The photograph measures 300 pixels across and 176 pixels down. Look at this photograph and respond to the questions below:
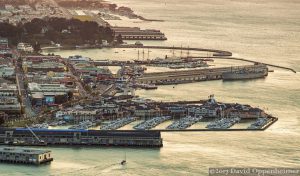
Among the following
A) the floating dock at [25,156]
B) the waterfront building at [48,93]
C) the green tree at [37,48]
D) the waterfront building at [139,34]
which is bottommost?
the floating dock at [25,156]

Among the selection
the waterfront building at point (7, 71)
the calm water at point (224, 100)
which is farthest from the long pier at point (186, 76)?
the waterfront building at point (7, 71)

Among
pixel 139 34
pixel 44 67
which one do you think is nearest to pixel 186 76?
pixel 44 67

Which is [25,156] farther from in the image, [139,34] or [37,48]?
[139,34]

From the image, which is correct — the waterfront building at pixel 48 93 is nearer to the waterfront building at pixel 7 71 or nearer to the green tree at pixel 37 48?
the waterfront building at pixel 7 71

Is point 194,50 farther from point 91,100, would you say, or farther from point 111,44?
point 91,100

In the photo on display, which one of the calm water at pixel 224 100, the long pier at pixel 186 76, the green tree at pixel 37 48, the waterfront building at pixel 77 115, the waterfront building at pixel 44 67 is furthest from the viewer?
the green tree at pixel 37 48

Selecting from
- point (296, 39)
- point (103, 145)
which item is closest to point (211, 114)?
point (103, 145)
